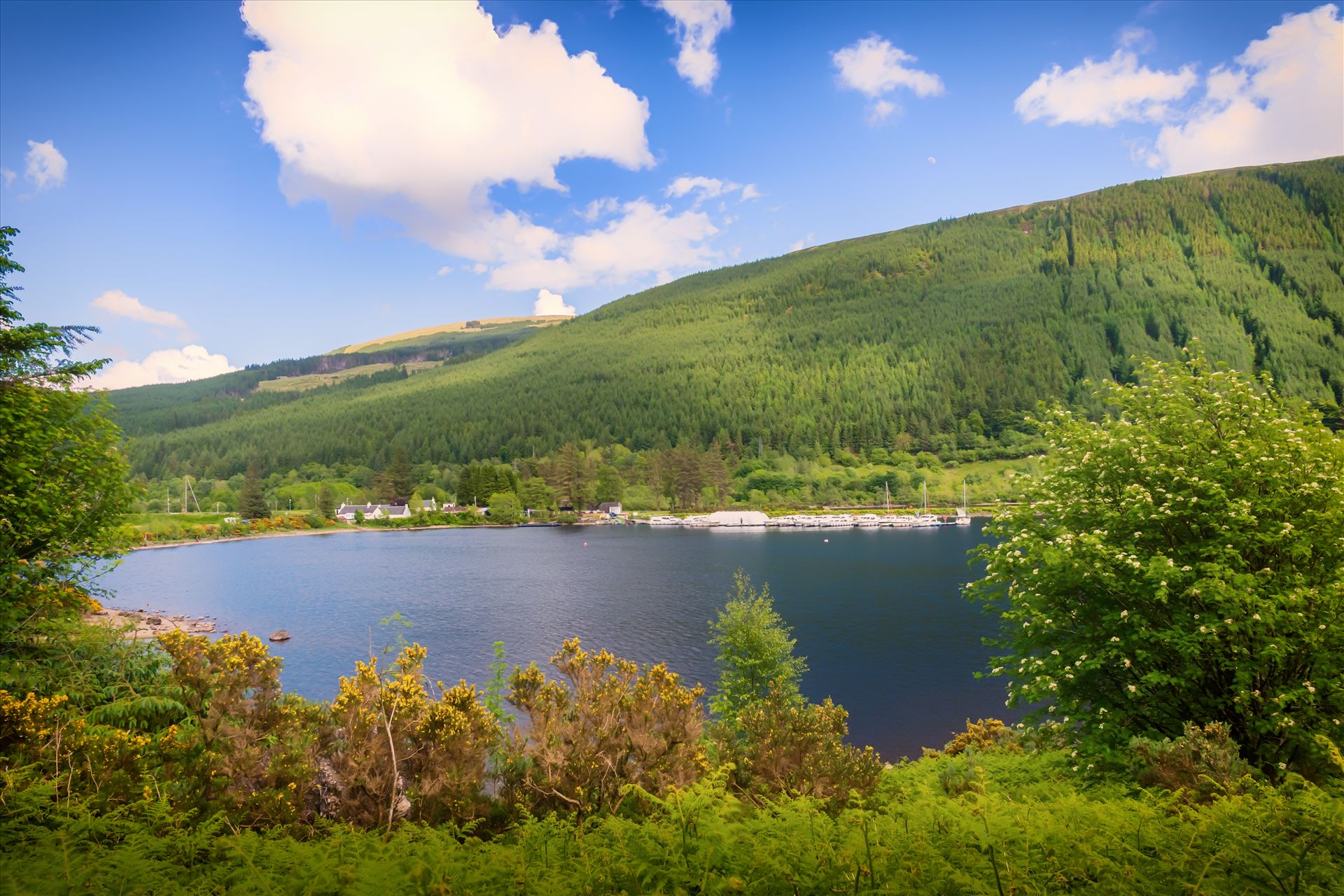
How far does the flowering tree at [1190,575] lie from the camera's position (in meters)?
10.5

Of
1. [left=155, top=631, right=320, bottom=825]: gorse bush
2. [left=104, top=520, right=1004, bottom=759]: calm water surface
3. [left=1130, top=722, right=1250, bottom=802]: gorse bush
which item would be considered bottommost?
[left=104, top=520, right=1004, bottom=759]: calm water surface

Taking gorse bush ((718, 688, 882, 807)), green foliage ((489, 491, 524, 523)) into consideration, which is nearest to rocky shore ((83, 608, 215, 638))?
gorse bush ((718, 688, 882, 807))

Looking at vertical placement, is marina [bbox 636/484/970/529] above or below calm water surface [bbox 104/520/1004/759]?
below

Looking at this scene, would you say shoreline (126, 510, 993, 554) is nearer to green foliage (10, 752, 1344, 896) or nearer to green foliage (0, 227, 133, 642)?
green foliage (0, 227, 133, 642)

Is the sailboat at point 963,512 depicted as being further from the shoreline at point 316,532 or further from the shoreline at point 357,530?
the shoreline at point 316,532

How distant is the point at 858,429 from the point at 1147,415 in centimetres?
17897

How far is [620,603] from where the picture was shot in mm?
51156

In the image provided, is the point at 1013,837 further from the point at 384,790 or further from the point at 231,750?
the point at 231,750

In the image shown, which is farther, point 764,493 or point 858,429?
point 858,429

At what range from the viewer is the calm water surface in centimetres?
3238

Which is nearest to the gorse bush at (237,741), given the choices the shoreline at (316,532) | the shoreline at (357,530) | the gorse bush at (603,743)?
the gorse bush at (603,743)

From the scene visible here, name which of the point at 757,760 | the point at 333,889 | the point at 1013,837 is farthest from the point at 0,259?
the point at 1013,837

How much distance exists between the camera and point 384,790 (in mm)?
7699

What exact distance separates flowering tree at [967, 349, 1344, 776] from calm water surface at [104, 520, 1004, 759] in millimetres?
13723
